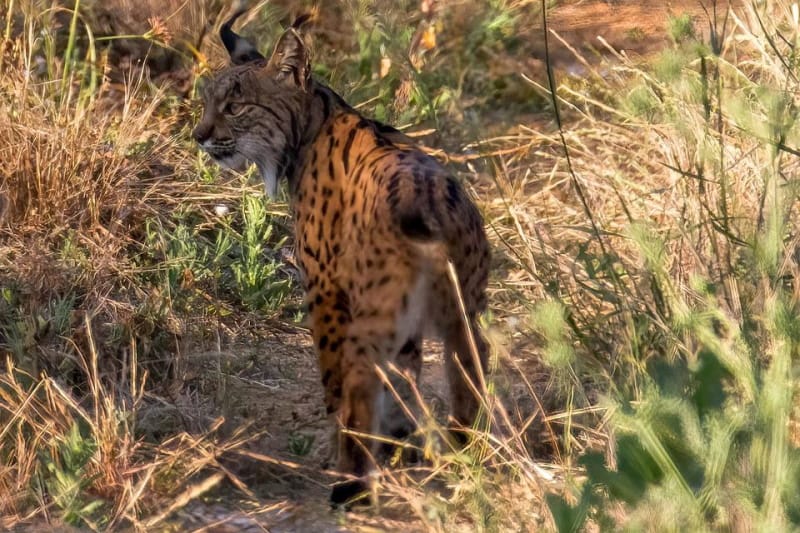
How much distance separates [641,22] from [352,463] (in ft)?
17.6

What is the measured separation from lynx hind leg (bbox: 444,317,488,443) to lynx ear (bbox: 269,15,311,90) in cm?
117

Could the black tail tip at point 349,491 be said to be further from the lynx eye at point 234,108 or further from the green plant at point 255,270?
the green plant at point 255,270

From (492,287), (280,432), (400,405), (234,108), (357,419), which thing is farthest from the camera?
(492,287)

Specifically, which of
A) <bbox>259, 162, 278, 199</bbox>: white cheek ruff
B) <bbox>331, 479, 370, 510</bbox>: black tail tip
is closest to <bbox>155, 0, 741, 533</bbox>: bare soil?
<bbox>331, 479, 370, 510</bbox>: black tail tip

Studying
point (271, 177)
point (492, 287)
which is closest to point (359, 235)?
point (271, 177)

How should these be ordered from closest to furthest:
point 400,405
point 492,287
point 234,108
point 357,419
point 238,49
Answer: point 357,419 → point 400,405 → point 234,108 → point 238,49 → point 492,287

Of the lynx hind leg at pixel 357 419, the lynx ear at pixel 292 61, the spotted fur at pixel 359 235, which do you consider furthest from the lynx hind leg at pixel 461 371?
the lynx ear at pixel 292 61

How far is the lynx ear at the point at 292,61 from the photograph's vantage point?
5.05 m

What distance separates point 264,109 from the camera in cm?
510

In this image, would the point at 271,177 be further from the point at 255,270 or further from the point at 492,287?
the point at 492,287

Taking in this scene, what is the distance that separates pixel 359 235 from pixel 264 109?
0.92 m

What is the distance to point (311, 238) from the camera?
4.67 m

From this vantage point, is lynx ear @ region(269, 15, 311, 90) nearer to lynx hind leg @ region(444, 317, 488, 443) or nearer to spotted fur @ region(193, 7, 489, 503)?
spotted fur @ region(193, 7, 489, 503)

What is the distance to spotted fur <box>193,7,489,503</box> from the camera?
4.21 metres
